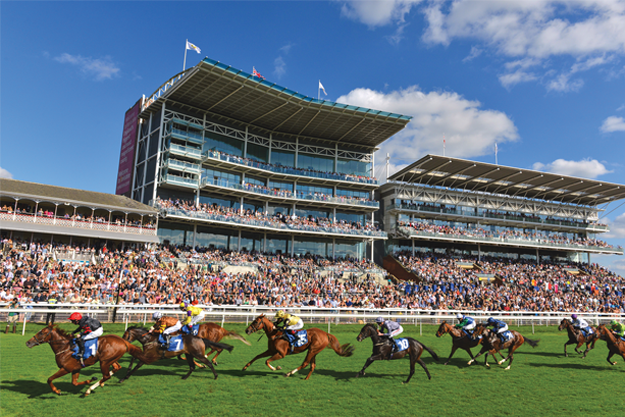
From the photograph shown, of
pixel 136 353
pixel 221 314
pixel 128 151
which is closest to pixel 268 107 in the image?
pixel 128 151

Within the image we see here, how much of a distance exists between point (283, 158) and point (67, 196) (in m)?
18.0

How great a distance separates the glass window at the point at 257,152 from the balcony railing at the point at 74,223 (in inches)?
459

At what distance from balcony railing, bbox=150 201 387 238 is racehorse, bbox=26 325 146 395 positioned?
75.6 feet

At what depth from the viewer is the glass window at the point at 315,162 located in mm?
38406

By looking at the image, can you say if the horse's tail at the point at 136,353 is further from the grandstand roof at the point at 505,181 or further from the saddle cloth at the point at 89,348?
the grandstand roof at the point at 505,181

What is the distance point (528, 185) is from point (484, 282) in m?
13.8

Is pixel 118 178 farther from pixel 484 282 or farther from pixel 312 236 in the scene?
pixel 484 282

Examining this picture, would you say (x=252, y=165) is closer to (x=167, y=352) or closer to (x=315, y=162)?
(x=315, y=162)

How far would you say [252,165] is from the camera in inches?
1339

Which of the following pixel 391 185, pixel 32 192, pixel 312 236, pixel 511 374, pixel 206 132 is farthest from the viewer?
pixel 391 185

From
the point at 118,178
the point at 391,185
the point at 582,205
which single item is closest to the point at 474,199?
the point at 391,185

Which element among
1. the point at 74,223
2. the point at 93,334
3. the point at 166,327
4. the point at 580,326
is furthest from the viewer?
the point at 74,223

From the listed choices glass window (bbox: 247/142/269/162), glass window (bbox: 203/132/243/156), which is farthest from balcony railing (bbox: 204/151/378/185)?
glass window (bbox: 247/142/269/162)

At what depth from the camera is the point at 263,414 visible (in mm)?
5820
